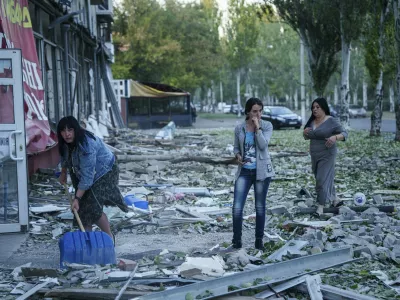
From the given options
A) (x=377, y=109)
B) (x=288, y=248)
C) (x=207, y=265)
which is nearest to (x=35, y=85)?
(x=288, y=248)

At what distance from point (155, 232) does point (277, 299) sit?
3.91 m

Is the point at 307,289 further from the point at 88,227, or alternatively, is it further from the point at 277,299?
the point at 88,227

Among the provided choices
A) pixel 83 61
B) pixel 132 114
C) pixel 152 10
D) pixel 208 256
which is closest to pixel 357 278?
pixel 208 256

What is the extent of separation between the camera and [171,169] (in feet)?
55.2

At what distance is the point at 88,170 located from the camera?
7.31m

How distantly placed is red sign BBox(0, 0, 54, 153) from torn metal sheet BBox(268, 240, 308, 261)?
547 cm

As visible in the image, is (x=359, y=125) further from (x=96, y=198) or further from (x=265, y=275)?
(x=265, y=275)

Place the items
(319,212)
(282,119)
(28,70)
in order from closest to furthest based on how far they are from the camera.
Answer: (319,212) < (28,70) < (282,119)

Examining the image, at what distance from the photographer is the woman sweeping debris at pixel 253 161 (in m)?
7.63

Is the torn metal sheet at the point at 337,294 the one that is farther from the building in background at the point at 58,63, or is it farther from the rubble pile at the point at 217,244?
the building in background at the point at 58,63

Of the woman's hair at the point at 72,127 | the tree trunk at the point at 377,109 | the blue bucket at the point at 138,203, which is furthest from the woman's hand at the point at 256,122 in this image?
the tree trunk at the point at 377,109


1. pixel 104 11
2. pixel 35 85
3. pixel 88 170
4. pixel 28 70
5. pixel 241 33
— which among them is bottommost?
pixel 88 170

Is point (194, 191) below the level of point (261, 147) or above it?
below

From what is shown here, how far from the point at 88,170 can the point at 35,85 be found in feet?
18.9
